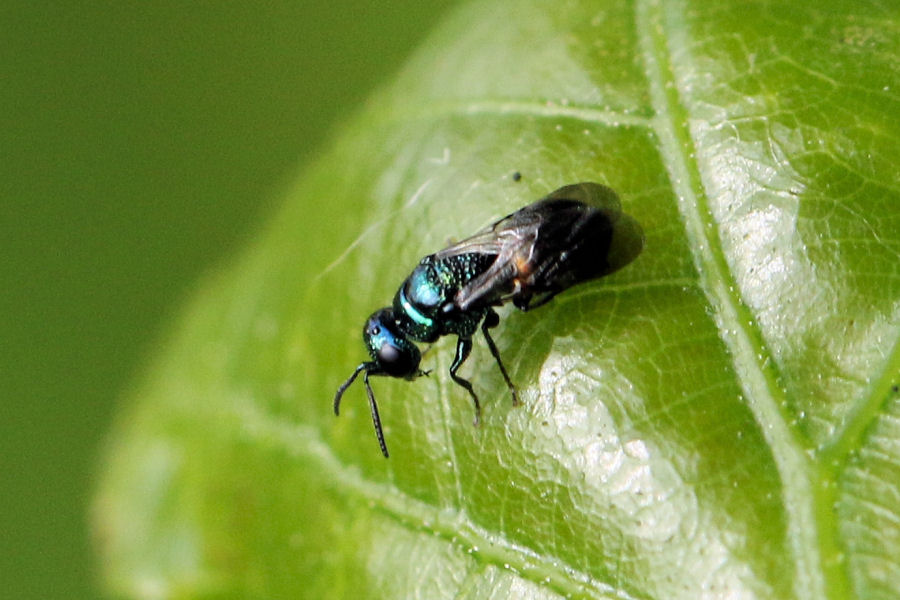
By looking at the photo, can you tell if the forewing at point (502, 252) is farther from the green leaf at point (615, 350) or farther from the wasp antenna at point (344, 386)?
the wasp antenna at point (344, 386)

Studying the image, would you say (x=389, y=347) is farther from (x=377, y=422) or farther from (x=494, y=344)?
(x=494, y=344)

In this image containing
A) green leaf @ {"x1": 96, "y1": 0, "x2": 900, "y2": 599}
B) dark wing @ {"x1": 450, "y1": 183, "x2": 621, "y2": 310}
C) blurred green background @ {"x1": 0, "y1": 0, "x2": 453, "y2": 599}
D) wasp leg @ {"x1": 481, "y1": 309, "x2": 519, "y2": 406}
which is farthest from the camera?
blurred green background @ {"x1": 0, "y1": 0, "x2": 453, "y2": 599}

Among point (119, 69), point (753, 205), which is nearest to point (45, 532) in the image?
point (119, 69)

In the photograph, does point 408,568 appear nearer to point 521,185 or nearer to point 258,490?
point 258,490

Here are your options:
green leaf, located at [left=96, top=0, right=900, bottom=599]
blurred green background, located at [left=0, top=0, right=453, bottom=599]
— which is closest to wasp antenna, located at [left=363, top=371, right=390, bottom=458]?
green leaf, located at [left=96, top=0, right=900, bottom=599]

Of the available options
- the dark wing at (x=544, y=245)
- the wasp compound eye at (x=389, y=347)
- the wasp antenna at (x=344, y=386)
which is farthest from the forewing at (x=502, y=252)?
the wasp antenna at (x=344, y=386)

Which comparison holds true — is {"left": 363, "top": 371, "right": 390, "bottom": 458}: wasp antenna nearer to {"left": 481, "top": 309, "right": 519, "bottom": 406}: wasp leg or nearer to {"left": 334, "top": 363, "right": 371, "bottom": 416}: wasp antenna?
{"left": 334, "top": 363, "right": 371, "bottom": 416}: wasp antenna

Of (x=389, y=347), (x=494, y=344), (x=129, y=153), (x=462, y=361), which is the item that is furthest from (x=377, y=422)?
(x=129, y=153)
